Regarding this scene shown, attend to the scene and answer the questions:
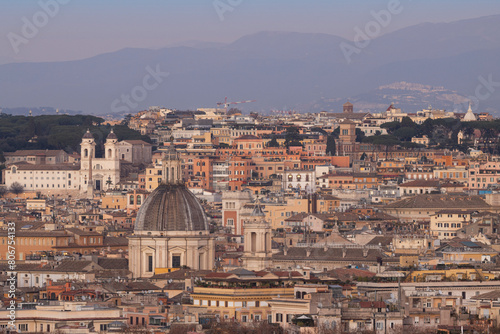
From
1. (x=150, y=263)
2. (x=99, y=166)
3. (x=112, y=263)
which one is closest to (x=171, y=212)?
(x=150, y=263)

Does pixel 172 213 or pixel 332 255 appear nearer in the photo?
pixel 332 255

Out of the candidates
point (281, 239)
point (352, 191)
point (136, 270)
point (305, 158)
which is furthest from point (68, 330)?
point (305, 158)

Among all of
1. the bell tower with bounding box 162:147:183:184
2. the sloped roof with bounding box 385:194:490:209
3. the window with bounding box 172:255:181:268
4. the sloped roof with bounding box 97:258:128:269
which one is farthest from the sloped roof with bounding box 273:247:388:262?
the sloped roof with bounding box 385:194:490:209

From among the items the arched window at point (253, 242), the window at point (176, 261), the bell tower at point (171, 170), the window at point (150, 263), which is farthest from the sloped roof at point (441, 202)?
the arched window at point (253, 242)

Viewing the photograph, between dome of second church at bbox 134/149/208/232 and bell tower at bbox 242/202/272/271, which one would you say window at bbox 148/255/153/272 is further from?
bell tower at bbox 242/202/272/271

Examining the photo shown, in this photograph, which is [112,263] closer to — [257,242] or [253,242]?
[253,242]

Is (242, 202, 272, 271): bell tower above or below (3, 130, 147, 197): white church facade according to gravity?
above

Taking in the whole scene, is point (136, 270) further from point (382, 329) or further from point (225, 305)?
point (382, 329)
